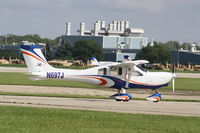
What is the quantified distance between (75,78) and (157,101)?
16.0 feet

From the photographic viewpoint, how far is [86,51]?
13638 cm

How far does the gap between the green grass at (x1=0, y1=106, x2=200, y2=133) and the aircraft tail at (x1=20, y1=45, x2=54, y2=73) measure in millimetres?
6842

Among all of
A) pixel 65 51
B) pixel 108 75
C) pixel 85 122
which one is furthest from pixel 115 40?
pixel 85 122

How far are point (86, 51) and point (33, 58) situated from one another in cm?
10910

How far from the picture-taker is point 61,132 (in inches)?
588

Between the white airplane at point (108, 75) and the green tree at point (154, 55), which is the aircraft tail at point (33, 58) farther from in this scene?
the green tree at point (154, 55)

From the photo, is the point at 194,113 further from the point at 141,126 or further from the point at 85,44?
the point at 85,44

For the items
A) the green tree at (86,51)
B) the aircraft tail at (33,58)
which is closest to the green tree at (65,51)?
the green tree at (86,51)

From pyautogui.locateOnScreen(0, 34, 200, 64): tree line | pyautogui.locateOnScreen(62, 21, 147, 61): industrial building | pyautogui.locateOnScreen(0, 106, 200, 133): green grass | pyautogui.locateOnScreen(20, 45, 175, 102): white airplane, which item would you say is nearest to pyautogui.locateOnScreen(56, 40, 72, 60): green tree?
pyautogui.locateOnScreen(0, 34, 200, 64): tree line

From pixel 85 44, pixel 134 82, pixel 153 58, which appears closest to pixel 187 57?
pixel 153 58

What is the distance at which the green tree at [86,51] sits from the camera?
445 ft

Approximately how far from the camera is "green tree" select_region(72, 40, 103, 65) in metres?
136

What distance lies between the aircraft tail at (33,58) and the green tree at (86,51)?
349 feet

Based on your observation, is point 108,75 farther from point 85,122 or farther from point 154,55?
point 154,55
